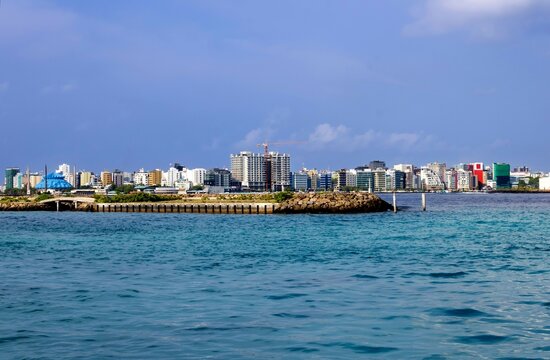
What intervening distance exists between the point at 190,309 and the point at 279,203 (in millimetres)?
65000

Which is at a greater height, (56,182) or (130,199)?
(56,182)

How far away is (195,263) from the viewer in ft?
86.5

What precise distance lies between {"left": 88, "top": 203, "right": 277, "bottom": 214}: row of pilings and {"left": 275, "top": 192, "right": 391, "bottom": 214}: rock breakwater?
6.65 feet

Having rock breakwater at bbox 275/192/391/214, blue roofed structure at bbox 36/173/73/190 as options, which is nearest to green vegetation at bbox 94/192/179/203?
rock breakwater at bbox 275/192/391/214

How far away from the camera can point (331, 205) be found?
77.9 meters

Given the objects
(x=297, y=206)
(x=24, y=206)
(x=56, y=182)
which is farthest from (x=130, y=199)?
(x=56, y=182)

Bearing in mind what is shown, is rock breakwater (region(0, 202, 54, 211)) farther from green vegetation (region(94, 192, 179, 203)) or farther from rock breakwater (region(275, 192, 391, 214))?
rock breakwater (region(275, 192, 391, 214))

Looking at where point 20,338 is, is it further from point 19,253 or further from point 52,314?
point 19,253

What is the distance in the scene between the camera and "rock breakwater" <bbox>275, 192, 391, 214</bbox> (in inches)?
3049

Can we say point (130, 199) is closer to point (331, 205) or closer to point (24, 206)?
point (24, 206)

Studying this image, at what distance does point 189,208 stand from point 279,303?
71980mm

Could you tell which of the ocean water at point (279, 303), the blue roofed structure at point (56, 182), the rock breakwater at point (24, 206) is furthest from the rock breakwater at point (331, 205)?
the blue roofed structure at point (56, 182)

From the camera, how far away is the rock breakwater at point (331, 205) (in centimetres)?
7744

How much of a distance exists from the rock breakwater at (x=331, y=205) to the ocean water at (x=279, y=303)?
44969mm
